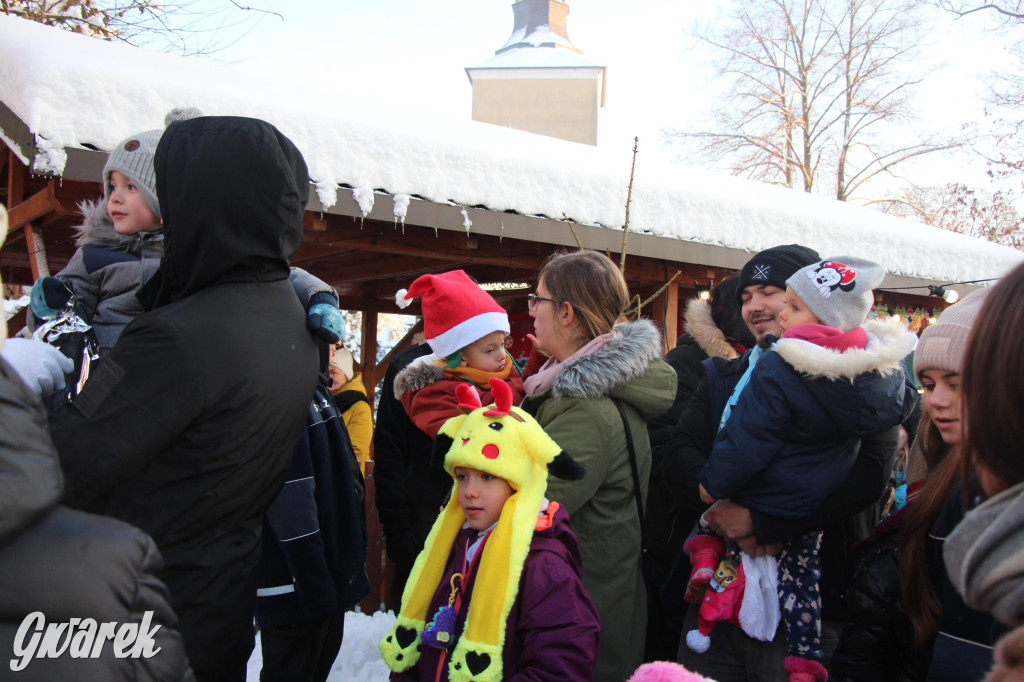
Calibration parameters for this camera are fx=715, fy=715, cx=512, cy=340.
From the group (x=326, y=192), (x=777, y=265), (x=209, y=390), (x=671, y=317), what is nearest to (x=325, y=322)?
(x=209, y=390)

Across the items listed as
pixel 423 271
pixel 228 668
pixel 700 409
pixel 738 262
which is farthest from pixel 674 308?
pixel 228 668

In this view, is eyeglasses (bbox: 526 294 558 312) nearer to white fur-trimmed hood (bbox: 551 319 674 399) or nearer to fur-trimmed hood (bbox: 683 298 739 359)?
white fur-trimmed hood (bbox: 551 319 674 399)

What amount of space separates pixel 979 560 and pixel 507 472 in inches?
46.7

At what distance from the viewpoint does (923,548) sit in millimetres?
1958

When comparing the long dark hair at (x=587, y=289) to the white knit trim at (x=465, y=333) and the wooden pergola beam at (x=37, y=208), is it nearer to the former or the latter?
the white knit trim at (x=465, y=333)

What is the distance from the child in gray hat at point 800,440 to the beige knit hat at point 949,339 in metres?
0.29

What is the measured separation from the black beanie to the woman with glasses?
78 cm

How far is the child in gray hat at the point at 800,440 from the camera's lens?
230cm

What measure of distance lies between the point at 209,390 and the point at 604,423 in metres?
1.24

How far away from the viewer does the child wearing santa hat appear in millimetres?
2738

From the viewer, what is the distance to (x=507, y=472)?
6.52ft

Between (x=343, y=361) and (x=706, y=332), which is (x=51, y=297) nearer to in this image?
(x=343, y=361)

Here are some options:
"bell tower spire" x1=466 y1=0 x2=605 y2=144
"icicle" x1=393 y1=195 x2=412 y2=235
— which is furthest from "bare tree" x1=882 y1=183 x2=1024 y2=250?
"icicle" x1=393 y1=195 x2=412 y2=235

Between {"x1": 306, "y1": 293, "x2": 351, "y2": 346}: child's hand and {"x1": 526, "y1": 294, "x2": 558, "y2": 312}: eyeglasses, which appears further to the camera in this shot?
{"x1": 526, "y1": 294, "x2": 558, "y2": 312}: eyeglasses
